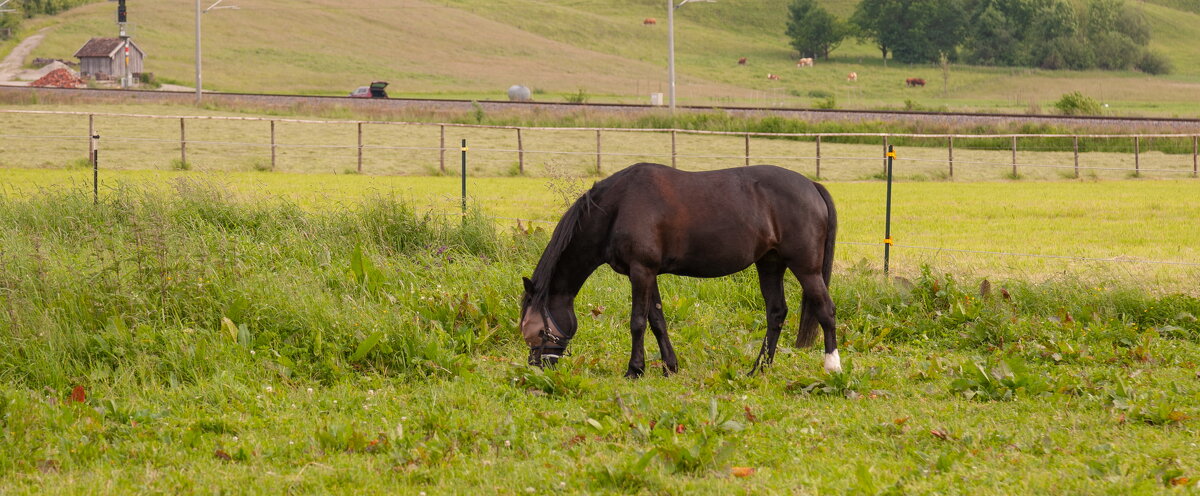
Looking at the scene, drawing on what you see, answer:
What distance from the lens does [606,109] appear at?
40031 mm

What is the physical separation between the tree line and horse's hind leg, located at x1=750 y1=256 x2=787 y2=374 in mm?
85599

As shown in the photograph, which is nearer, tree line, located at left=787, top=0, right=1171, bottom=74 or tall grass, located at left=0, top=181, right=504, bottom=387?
tall grass, located at left=0, top=181, right=504, bottom=387

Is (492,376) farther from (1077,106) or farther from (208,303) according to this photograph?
(1077,106)

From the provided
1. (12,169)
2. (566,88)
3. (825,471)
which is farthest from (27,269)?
(566,88)

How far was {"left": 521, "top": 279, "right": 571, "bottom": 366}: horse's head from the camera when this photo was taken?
6.77m

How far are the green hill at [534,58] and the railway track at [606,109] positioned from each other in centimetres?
1505

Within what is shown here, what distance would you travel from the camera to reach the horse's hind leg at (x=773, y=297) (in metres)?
7.27

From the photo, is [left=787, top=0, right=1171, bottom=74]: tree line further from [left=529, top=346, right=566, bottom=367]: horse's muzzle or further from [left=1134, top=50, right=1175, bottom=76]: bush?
[left=529, top=346, right=566, bottom=367]: horse's muzzle

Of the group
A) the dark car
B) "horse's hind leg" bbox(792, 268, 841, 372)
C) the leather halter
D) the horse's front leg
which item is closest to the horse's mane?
the leather halter

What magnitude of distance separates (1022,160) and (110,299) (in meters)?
25.2

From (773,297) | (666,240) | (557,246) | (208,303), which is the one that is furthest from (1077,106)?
(208,303)

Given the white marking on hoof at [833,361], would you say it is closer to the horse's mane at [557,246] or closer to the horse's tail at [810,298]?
the horse's tail at [810,298]

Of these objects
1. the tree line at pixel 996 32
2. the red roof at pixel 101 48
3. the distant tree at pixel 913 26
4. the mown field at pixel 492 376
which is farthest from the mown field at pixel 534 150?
the distant tree at pixel 913 26

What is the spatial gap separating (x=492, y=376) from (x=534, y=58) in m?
81.3
